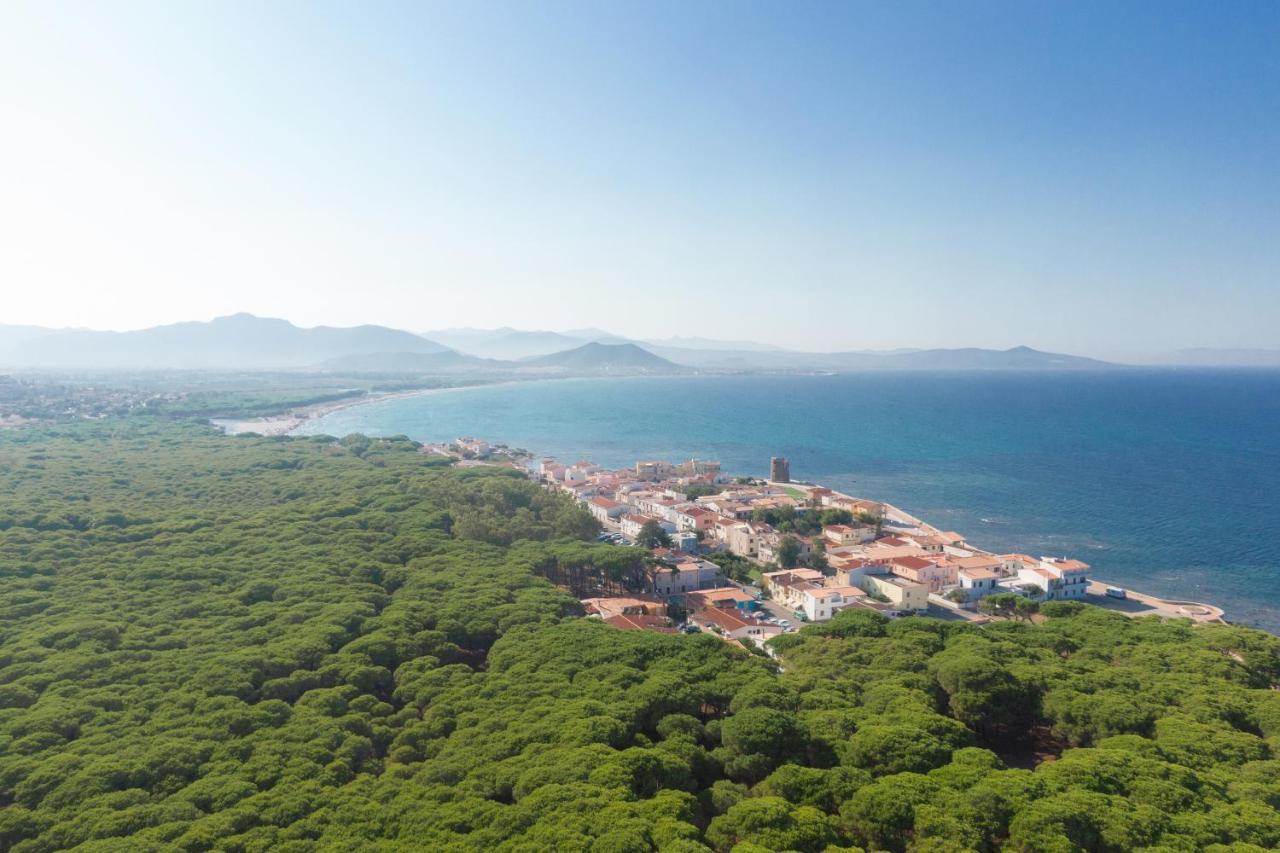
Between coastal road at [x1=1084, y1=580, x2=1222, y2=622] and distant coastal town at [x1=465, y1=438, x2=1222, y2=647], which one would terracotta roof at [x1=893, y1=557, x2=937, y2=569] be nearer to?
distant coastal town at [x1=465, y1=438, x2=1222, y2=647]

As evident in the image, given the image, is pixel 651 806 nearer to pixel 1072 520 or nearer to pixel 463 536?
pixel 463 536

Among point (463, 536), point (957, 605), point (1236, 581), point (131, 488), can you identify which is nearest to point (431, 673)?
point (463, 536)

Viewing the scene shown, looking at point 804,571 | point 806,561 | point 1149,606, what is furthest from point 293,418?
point 1149,606

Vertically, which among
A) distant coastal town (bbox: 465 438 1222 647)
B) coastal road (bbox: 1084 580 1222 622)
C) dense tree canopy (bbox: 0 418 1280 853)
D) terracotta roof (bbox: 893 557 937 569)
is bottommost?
coastal road (bbox: 1084 580 1222 622)

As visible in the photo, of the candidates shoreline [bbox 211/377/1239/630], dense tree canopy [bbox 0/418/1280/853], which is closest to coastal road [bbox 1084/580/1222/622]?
shoreline [bbox 211/377/1239/630]

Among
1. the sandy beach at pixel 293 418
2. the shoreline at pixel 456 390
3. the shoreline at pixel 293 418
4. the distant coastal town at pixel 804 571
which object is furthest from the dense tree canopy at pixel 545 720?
the sandy beach at pixel 293 418

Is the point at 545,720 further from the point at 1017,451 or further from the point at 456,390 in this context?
the point at 456,390

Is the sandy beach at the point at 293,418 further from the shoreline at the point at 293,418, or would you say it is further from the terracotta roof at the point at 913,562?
the terracotta roof at the point at 913,562
